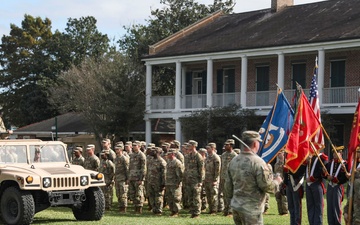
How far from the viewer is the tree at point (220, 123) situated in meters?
36.0

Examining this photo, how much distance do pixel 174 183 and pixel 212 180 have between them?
100cm

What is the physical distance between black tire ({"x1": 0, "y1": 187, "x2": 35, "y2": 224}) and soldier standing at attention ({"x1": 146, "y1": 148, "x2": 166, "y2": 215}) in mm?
4377

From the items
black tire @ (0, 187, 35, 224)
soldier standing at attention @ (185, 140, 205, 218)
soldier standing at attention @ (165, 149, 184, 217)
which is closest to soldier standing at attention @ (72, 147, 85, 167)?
soldier standing at attention @ (165, 149, 184, 217)

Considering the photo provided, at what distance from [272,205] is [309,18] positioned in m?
18.7

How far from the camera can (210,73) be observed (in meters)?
38.6

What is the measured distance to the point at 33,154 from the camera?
57.2 feet

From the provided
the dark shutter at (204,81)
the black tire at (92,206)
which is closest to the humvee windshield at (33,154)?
the black tire at (92,206)

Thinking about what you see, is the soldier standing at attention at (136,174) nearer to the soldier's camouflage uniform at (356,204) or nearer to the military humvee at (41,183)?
the military humvee at (41,183)

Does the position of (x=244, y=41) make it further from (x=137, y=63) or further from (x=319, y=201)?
(x=319, y=201)

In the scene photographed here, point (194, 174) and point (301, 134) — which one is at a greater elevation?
point (301, 134)

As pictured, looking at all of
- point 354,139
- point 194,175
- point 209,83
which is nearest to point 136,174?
point 194,175

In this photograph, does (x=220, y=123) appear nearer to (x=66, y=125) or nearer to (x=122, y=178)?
(x=122, y=178)

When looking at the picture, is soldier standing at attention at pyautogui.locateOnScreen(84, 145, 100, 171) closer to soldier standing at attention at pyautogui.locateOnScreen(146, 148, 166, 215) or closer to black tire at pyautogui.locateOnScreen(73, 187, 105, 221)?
soldier standing at attention at pyautogui.locateOnScreen(146, 148, 166, 215)

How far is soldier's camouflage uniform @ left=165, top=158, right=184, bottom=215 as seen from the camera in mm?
18922
